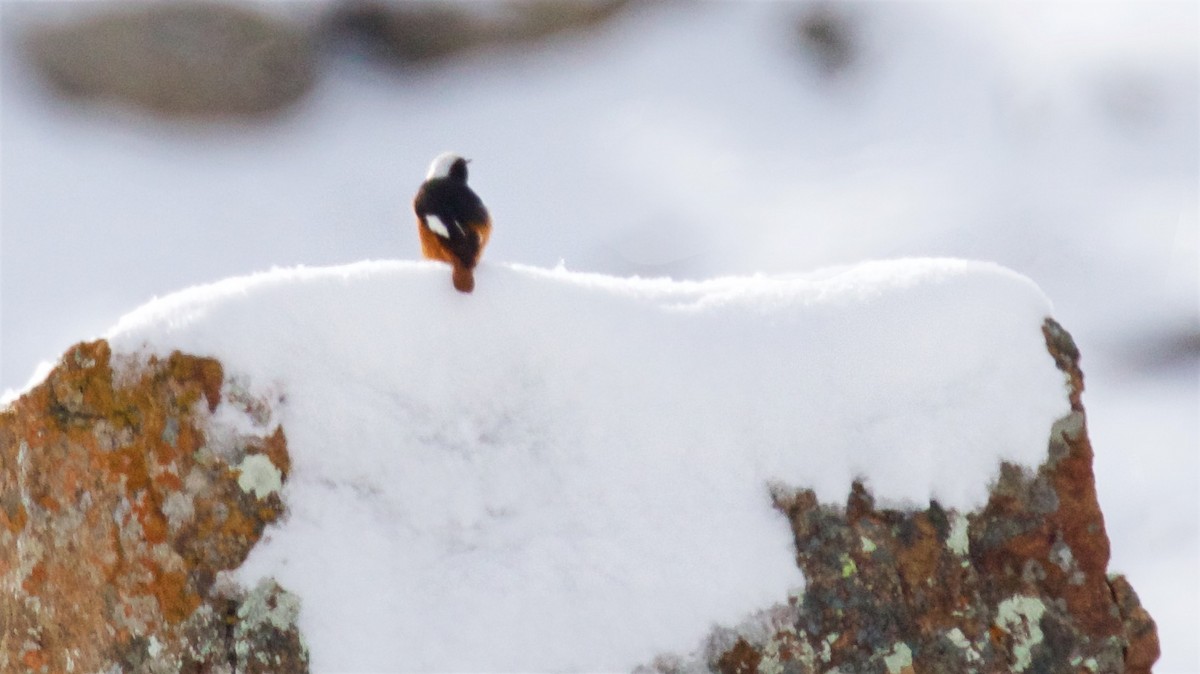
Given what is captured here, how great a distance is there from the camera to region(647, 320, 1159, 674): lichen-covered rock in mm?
3375

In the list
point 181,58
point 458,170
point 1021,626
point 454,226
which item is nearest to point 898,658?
point 1021,626

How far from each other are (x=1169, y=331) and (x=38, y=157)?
11.6m

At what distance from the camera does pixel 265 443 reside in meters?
3.27

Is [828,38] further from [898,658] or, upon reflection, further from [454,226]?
[898,658]

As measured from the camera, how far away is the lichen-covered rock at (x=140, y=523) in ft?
10.4

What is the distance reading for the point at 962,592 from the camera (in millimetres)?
3480

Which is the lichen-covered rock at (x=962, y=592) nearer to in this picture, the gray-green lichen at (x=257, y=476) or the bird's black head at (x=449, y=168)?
the gray-green lichen at (x=257, y=476)

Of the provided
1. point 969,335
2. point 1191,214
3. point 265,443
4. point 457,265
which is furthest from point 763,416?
point 1191,214

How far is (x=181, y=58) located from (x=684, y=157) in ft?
17.8

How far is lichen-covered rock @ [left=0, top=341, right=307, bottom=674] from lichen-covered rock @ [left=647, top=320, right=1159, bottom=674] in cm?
119

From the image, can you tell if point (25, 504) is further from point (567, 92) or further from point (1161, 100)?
point (1161, 100)

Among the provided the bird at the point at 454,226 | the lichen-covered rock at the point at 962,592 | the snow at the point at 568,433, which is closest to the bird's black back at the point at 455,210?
the bird at the point at 454,226

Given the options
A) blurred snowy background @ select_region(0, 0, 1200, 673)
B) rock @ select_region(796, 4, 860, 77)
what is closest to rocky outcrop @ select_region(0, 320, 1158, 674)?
blurred snowy background @ select_region(0, 0, 1200, 673)

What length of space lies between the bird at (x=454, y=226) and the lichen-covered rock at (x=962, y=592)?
1076 millimetres
